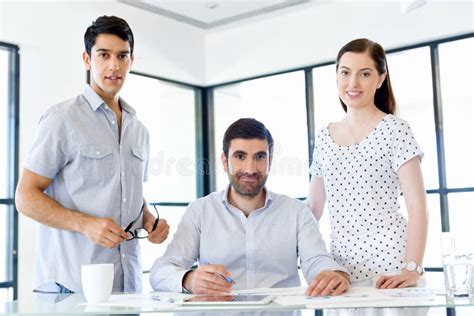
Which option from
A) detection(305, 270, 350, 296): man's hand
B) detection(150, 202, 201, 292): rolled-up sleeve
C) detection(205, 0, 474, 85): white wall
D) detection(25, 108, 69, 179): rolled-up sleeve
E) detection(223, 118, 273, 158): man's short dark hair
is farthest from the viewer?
detection(205, 0, 474, 85): white wall

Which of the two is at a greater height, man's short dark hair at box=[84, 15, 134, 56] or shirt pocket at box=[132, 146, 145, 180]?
man's short dark hair at box=[84, 15, 134, 56]

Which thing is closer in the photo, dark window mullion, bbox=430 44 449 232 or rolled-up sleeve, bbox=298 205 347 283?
rolled-up sleeve, bbox=298 205 347 283

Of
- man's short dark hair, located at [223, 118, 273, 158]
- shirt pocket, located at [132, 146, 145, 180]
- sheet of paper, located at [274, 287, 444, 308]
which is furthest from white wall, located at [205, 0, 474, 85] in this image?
sheet of paper, located at [274, 287, 444, 308]

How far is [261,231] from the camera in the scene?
2.12 m

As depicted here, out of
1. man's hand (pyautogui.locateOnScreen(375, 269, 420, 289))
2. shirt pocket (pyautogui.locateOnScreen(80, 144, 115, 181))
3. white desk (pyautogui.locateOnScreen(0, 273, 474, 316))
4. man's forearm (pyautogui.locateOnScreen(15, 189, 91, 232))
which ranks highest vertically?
shirt pocket (pyautogui.locateOnScreen(80, 144, 115, 181))

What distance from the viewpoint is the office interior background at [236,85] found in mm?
4832

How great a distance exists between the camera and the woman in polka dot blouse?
1.97 metres

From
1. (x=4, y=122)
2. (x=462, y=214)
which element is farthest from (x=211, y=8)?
(x=462, y=214)

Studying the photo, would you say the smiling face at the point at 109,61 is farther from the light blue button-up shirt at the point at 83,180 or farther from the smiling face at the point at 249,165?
the smiling face at the point at 249,165

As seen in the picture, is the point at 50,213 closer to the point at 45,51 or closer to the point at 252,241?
the point at 252,241

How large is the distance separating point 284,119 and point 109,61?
13.7 feet

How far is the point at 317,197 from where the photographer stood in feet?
7.59

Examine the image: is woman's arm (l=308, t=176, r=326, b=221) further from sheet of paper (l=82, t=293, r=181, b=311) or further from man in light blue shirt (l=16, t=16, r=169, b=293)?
sheet of paper (l=82, t=293, r=181, b=311)

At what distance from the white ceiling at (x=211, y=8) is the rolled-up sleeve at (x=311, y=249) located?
3.91m
